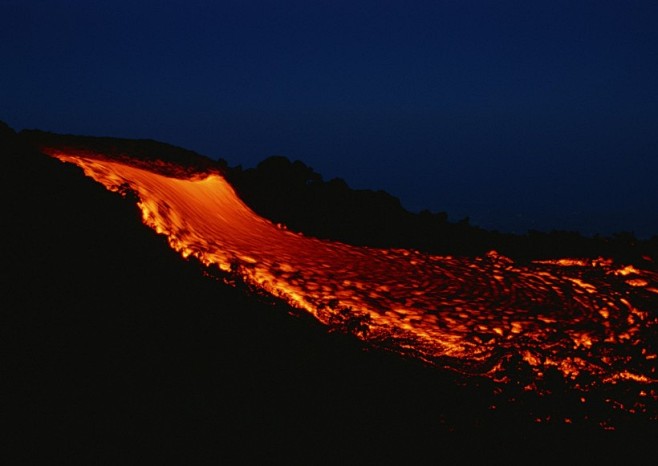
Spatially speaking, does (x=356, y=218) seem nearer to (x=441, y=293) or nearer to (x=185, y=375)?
(x=441, y=293)

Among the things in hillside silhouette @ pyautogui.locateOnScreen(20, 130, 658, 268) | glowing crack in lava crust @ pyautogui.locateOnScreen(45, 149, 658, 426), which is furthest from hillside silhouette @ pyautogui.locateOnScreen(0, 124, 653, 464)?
hillside silhouette @ pyautogui.locateOnScreen(20, 130, 658, 268)

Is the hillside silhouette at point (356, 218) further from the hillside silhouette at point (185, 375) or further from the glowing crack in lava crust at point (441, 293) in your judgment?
the hillside silhouette at point (185, 375)

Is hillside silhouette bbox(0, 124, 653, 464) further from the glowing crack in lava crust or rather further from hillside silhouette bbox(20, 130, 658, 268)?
hillside silhouette bbox(20, 130, 658, 268)

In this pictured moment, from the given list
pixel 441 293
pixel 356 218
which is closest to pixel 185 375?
pixel 441 293

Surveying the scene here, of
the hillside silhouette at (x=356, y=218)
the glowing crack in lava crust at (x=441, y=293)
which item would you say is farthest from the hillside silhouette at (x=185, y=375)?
the hillside silhouette at (x=356, y=218)

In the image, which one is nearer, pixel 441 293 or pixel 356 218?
pixel 441 293

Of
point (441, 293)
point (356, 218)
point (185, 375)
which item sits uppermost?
point (356, 218)

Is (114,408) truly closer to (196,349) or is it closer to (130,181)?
(196,349)
